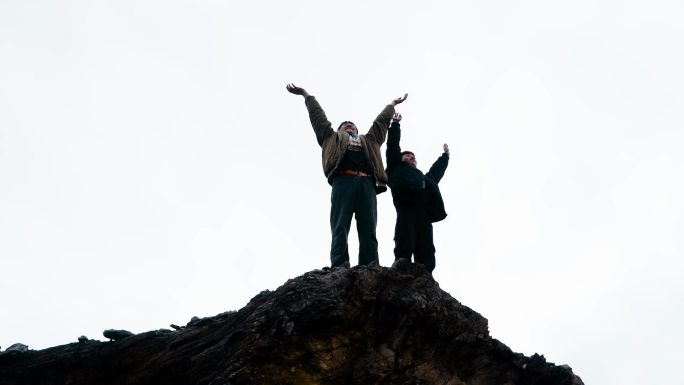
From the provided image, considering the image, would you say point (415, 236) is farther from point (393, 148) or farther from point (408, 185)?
point (393, 148)

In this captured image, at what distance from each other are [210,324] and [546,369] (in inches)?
190

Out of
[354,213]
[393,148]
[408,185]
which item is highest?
[393,148]

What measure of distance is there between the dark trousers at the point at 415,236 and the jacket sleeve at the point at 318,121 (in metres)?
1.91

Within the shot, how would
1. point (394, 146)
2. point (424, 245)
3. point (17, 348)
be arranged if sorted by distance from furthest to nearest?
point (394, 146) → point (424, 245) → point (17, 348)

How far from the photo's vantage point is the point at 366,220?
1273 cm

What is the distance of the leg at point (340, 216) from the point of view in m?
12.2

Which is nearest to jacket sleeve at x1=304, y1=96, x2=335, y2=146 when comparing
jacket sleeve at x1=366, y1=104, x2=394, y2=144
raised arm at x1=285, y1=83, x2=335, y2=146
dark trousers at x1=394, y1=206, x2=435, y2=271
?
raised arm at x1=285, y1=83, x2=335, y2=146

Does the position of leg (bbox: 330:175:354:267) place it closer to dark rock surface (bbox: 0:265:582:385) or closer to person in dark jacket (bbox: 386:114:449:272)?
person in dark jacket (bbox: 386:114:449:272)

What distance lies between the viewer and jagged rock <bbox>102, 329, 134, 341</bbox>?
35.7 feet

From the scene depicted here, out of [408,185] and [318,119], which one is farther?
[318,119]

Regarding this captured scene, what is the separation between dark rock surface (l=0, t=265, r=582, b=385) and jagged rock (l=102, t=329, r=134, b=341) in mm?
112

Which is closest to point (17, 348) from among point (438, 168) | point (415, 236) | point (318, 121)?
point (318, 121)

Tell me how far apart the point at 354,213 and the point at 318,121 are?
1968 mm

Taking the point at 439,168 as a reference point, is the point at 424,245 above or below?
below
